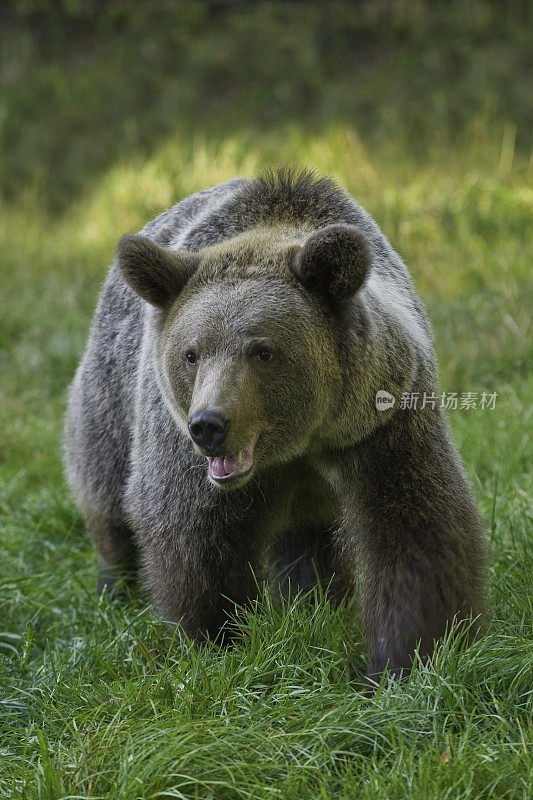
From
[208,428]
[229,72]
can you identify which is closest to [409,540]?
[208,428]

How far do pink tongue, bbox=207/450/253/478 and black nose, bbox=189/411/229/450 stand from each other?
125 mm

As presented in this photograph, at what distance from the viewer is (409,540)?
3.79 meters

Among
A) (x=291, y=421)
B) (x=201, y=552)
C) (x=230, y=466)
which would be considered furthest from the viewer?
(x=201, y=552)

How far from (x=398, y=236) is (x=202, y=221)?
16.6 feet

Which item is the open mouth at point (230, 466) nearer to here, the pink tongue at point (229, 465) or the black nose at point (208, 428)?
the pink tongue at point (229, 465)

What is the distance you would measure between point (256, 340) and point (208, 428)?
1.25 feet

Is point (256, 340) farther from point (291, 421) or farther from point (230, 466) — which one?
point (230, 466)

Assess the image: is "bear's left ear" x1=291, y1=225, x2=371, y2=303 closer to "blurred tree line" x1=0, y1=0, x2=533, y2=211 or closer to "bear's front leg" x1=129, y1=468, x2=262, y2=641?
"bear's front leg" x1=129, y1=468, x2=262, y2=641

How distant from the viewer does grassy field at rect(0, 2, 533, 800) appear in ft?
10.2

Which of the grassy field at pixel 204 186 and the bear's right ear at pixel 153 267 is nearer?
the grassy field at pixel 204 186

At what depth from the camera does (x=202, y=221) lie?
14.7ft

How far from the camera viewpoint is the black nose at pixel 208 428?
3.32 m

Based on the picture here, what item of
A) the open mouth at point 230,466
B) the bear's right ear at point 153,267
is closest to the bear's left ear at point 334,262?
the bear's right ear at point 153,267

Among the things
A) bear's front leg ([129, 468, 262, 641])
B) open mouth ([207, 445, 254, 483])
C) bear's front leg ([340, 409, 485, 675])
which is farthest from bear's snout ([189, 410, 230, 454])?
bear's front leg ([340, 409, 485, 675])
